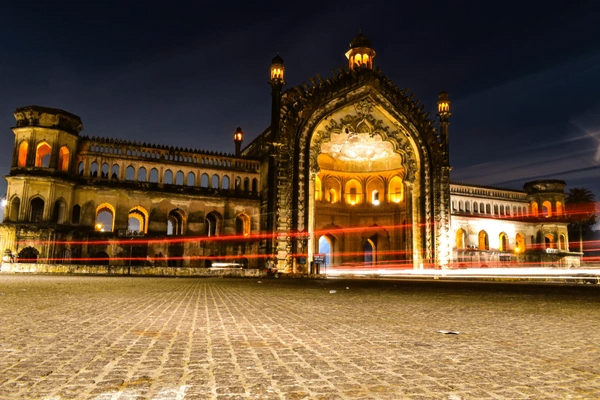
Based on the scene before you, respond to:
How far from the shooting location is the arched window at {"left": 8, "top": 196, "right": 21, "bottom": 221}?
100ft

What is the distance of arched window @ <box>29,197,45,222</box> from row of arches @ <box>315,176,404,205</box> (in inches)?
1021

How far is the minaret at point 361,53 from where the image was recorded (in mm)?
41094

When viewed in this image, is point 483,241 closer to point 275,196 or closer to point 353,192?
point 353,192

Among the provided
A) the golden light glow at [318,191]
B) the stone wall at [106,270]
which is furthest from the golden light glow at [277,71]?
the stone wall at [106,270]

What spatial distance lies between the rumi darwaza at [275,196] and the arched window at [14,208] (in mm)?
93

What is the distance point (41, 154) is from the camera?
3319 cm

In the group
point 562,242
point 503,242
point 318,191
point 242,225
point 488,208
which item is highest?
point 318,191

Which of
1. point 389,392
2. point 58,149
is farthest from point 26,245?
point 389,392

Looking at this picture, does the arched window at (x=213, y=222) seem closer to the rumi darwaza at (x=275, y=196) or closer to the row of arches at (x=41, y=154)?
the rumi darwaza at (x=275, y=196)

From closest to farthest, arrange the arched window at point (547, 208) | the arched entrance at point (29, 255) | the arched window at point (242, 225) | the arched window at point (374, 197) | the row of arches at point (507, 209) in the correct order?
the arched entrance at point (29, 255) < the arched window at point (242, 225) < the row of arches at point (507, 209) < the arched window at point (374, 197) < the arched window at point (547, 208)

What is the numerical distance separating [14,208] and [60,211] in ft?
9.29

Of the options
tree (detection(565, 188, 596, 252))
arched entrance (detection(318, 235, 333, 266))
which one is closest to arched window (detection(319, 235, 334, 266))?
arched entrance (detection(318, 235, 333, 266))

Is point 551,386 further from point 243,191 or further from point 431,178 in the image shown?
point 431,178

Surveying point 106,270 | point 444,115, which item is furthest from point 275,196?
point 444,115
